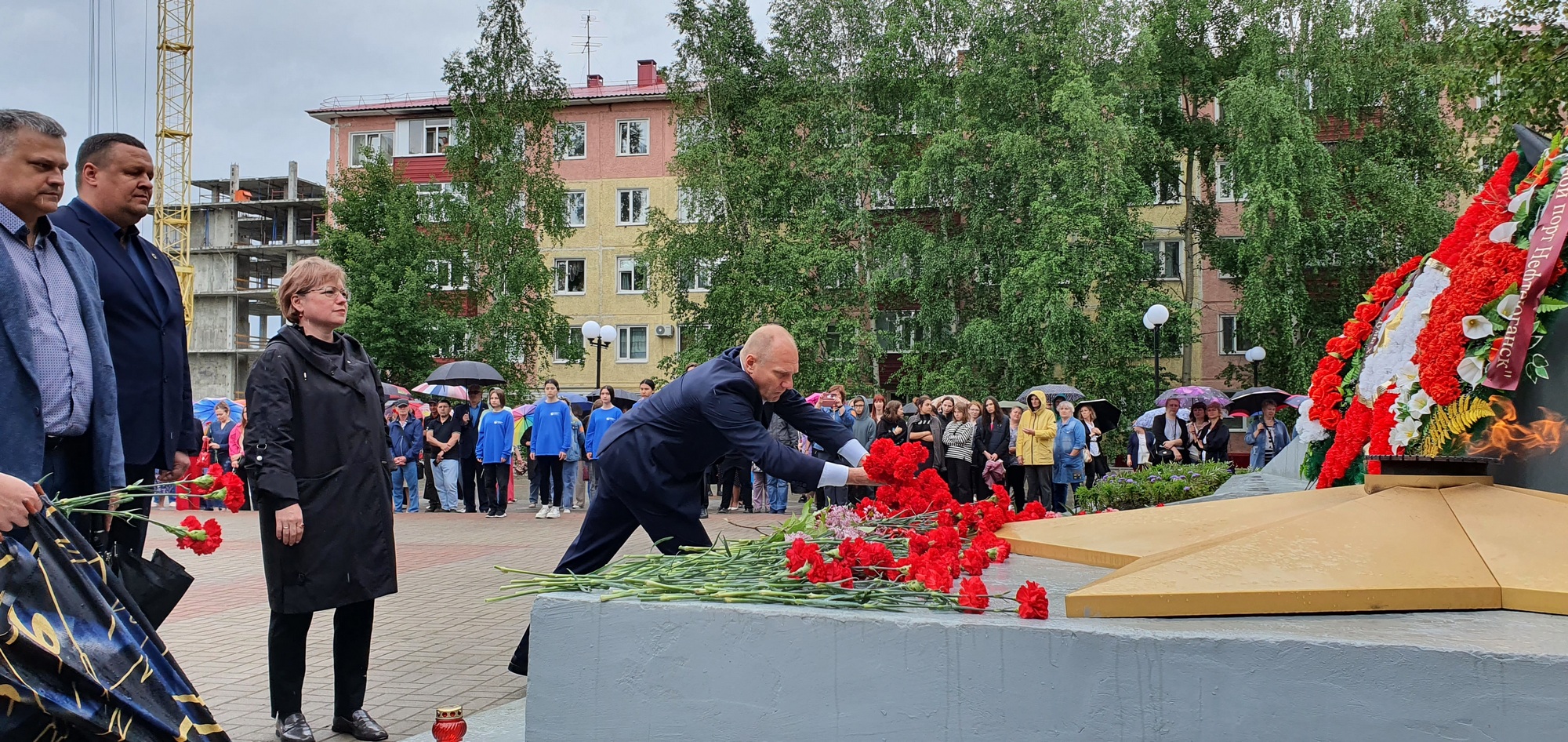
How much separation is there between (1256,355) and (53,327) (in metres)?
27.8

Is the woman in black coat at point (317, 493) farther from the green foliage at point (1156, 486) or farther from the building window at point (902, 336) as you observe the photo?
the building window at point (902, 336)

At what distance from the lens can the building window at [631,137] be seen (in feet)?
138

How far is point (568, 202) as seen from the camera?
35688 millimetres

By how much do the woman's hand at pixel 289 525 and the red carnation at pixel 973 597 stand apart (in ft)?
8.78

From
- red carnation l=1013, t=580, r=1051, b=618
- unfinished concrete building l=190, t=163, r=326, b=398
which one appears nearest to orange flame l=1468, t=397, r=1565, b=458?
red carnation l=1013, t=580, r=1051, b=618

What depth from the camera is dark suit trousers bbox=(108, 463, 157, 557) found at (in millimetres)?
3910

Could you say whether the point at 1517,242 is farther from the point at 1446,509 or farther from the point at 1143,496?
the point at 1143,496

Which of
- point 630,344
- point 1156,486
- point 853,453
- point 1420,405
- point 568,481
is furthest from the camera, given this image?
point 630,344

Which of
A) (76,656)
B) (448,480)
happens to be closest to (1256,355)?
(448,480)

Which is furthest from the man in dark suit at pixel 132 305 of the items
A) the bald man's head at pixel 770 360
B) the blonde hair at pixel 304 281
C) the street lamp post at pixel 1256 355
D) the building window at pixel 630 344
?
the building window at pixel 630 344

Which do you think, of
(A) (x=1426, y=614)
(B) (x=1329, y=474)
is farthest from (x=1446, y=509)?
(B) (x=1329, y=474)

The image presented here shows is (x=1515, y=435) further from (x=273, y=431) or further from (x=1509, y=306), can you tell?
(x=273, y=431)

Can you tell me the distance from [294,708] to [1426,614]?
13.5 feet

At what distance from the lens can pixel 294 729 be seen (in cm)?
467
